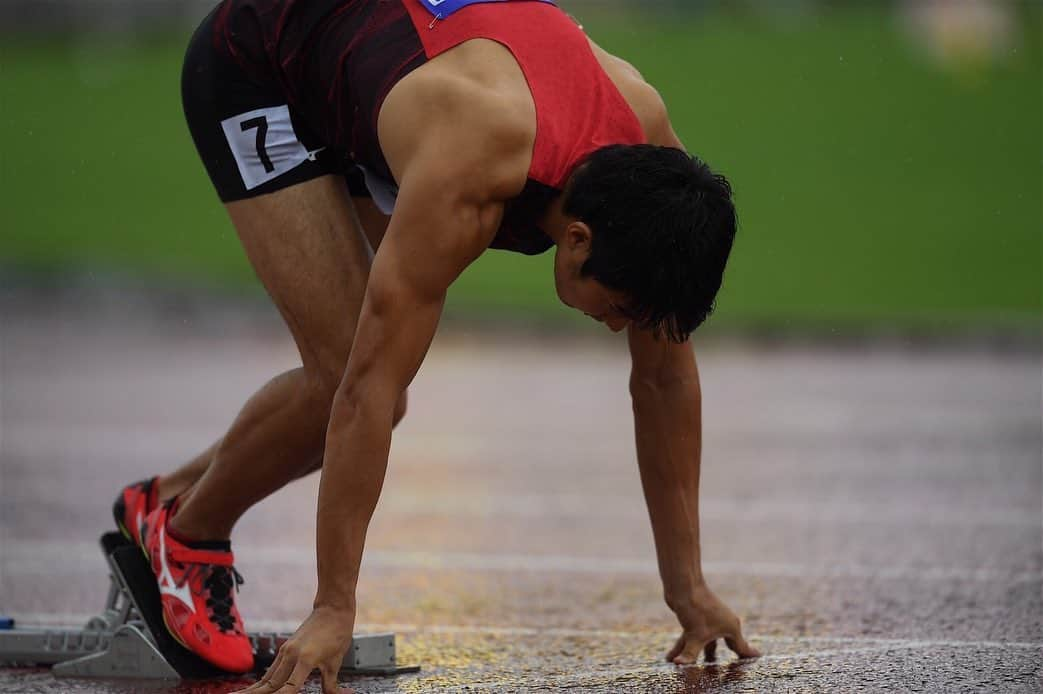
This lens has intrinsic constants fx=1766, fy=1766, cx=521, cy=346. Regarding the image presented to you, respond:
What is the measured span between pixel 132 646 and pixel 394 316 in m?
1.45

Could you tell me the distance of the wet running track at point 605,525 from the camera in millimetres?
4867

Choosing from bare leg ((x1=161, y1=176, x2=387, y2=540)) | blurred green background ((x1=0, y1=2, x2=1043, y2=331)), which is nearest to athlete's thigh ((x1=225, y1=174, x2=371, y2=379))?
bare leg ((x1=161, y1=176, x2=387, y2=540))

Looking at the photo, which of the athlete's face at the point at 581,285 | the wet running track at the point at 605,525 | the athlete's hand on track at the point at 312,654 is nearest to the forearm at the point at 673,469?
the wet running track at the point at 605,525

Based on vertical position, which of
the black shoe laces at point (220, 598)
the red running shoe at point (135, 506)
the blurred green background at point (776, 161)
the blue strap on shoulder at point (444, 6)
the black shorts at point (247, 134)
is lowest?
the black shoe laces at point (220, 598)

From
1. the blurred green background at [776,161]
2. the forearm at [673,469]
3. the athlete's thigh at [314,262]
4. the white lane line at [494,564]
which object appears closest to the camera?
the athlete's thigh at [314,262]

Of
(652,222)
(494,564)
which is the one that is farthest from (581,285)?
(494,564)

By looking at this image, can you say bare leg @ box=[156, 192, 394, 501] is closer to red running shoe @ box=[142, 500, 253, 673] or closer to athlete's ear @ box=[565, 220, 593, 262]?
red running shoe @ box=[142, 500, 253, 673]

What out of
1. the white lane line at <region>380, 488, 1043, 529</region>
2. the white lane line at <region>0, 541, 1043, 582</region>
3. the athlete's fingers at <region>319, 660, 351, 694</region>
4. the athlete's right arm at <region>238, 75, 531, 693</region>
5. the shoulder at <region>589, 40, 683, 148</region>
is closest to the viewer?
the athlete's right arm at <region>238, 75, 531, 693</region>

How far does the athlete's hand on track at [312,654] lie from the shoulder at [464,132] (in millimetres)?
997

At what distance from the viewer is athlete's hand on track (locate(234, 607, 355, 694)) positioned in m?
3.91

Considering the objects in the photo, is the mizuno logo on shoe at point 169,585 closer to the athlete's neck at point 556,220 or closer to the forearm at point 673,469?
the forearm at point 673,469

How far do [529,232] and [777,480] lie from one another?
16.2 feet

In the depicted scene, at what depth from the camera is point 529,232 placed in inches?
165

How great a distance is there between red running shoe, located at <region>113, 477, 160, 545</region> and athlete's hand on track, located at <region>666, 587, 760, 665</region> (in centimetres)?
150
